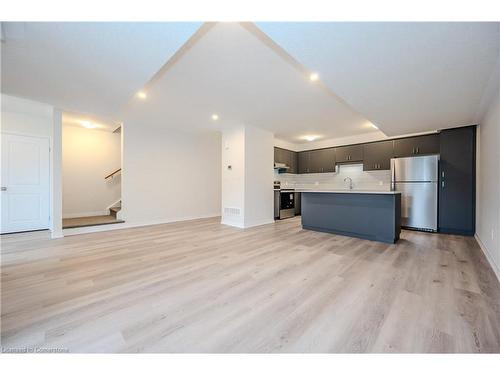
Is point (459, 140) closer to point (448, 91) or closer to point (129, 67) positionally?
point (448, 91)

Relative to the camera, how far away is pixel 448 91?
2594mm

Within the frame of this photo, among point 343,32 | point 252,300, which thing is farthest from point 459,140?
point 252,300

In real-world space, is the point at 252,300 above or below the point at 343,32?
below

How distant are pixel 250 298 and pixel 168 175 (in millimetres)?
4618

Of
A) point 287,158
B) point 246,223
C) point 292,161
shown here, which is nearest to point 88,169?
point 246,223

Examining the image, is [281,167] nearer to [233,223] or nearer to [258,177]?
[258,177]

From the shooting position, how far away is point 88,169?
17.8 feet

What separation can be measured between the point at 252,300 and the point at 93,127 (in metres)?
5.99

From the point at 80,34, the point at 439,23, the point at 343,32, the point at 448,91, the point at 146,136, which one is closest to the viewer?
the point at 439,23

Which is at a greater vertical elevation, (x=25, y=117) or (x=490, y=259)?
(x=25, y=117)

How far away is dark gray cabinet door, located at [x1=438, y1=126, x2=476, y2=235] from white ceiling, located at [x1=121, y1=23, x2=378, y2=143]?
160cm

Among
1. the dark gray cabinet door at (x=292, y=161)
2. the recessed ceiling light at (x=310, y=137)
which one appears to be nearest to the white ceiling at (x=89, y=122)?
the dark gray cabinet door at (x=292, y=161)

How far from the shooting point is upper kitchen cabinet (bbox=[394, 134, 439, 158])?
4551 millimetres

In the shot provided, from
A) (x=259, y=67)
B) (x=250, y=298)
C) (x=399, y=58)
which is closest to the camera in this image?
(x=250, y=298)
